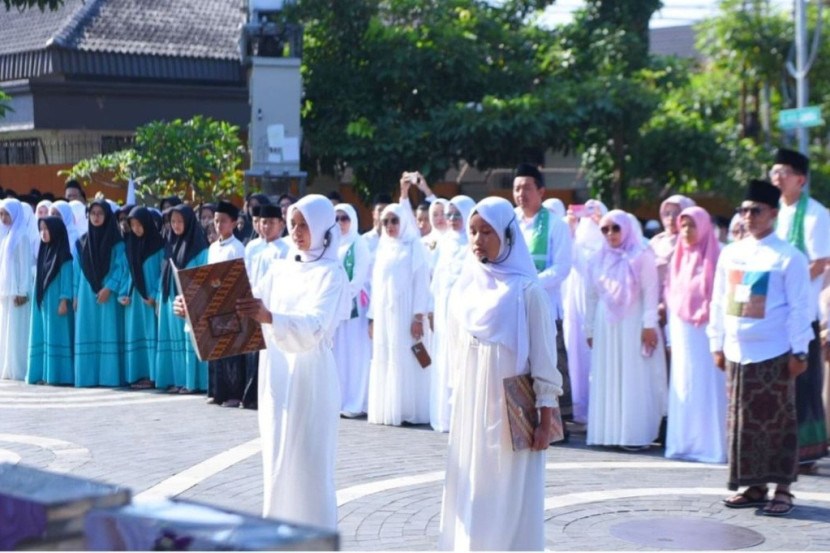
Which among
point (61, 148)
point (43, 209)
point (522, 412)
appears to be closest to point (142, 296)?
point (43, 209)

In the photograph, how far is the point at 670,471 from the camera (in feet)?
33.0

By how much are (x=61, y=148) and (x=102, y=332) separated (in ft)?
38.3

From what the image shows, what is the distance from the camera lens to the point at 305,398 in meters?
7.07

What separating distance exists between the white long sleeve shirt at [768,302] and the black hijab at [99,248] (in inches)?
329

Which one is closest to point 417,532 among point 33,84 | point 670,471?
point 670,471

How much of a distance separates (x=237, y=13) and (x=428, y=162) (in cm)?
717

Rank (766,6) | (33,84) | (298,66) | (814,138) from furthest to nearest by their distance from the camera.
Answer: (814,138), (766,6), (33,84), (298,66)

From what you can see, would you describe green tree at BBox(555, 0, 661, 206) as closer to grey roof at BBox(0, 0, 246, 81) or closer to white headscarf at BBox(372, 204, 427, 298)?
grey roof at BBox(0, 0, 246, 81)

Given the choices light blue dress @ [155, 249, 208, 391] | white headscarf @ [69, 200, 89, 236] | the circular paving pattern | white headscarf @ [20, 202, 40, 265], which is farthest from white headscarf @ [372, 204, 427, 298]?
white headscarf @ [69, 200, 89, 236]

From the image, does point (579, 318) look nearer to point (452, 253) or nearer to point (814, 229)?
point (452, 253)

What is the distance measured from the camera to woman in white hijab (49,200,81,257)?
1586 centimetres

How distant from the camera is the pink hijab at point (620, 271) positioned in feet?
36.9

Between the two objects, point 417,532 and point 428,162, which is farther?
point 428,162

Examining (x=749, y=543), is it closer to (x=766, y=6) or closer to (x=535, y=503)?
(x=535, y=503)
